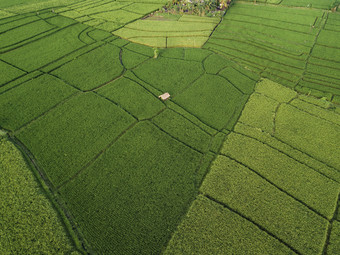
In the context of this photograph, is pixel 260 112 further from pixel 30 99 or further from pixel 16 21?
pixel 16 21

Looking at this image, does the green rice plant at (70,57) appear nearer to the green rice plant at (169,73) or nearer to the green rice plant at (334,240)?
the green rice plant at (169,73)

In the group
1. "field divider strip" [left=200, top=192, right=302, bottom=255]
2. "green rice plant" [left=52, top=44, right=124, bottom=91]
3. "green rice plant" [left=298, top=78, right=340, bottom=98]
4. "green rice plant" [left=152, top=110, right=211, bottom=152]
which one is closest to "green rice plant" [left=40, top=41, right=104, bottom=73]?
"green rice plant" [left=52, top=44, right=124, bottom=91]

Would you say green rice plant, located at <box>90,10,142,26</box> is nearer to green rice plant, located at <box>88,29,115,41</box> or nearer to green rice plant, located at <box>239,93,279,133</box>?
green rice plant, located at <box>88,29,115,41</box>

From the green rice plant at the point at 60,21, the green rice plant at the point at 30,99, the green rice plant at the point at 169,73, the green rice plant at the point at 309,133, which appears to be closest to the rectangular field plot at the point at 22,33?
the green rice plant at the point at 60,21

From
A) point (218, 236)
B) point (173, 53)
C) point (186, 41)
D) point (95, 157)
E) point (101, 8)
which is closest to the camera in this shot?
point (218, 236)

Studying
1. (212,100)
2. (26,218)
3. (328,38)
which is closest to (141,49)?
(212,100)

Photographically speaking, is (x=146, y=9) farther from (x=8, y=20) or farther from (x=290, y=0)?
(x=290, y=0)
